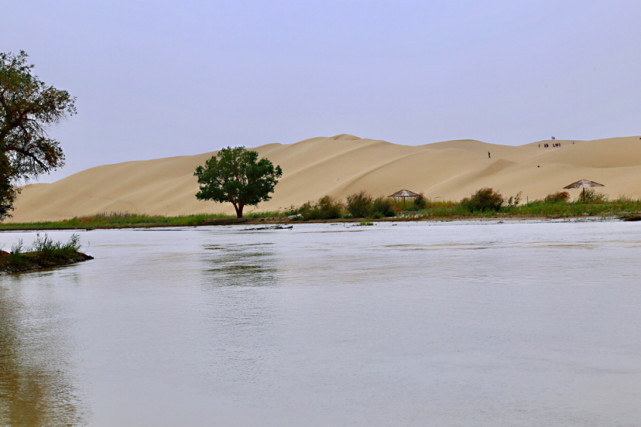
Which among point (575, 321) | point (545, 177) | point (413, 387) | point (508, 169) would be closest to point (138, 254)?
point (575, 321)

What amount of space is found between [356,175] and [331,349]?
85102 millimetres

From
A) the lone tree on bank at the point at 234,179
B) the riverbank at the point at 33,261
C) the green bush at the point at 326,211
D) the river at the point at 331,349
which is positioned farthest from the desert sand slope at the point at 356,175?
the river at the point at 331,349

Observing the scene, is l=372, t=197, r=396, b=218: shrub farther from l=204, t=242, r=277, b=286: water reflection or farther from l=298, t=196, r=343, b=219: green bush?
l=204, t=242, r=277, b=286: water reflection

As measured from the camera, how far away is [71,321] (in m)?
8.27

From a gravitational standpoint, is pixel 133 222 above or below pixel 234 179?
below

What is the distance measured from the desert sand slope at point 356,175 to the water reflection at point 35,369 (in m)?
60.9

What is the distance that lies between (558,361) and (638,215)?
109 ft

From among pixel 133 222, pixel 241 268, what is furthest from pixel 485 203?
pixel 241 268

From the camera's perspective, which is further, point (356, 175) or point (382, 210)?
point (356, 175)

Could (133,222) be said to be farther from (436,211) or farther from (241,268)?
(241,268)

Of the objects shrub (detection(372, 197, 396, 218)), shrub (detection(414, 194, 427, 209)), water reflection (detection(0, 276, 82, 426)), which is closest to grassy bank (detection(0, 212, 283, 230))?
shrub (detection(372, 197, 396, 218))

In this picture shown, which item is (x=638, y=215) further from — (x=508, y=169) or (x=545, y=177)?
(x=508, y=169)

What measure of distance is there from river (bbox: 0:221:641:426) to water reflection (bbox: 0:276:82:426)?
0.08ft

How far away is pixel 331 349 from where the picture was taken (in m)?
6.28
